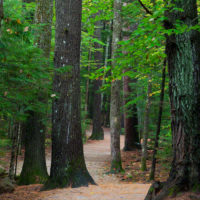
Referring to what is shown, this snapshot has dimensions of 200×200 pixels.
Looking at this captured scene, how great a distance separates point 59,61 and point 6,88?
Answer: 2294 mm

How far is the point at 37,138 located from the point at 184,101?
5.38 m

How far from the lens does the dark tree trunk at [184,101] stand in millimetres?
3918

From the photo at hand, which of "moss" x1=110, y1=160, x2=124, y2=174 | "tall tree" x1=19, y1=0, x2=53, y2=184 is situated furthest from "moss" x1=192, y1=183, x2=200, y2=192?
"moss" x1=110, y1=160, x2=124, y2=174

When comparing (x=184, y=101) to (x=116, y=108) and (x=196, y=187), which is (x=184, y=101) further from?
(x=116, y=108)

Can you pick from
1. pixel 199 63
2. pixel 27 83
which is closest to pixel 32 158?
pixel 27 83

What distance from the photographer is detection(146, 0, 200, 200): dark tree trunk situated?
3918mm

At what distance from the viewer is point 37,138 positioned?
7832mm

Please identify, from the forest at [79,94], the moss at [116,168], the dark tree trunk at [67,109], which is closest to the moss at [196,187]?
the forest at [79,94]

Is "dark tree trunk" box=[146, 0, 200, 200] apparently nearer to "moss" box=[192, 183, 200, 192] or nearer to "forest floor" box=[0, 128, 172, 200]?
"moss" box=[192, 183, 200, 192]

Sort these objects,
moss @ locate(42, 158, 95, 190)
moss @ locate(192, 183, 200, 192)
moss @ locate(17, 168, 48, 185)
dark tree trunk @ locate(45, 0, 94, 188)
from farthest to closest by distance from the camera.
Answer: moss @ locate(17, 168, 48, 185) < dark tree trunk @ locate(45, 0, 94, 188) < moss @ locate(42, 158, 95, 190) < moss @ locate(192, 183, 200, 192)

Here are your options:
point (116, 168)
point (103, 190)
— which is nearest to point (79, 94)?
point (103, 190)

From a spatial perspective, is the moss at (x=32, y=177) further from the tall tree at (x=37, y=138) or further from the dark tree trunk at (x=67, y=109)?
the dark tree trunk at (x=67, y=109)

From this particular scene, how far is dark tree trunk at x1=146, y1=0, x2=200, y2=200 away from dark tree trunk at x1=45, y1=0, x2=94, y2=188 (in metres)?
2.74

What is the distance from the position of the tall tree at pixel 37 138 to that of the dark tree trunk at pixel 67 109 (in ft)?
4.82
